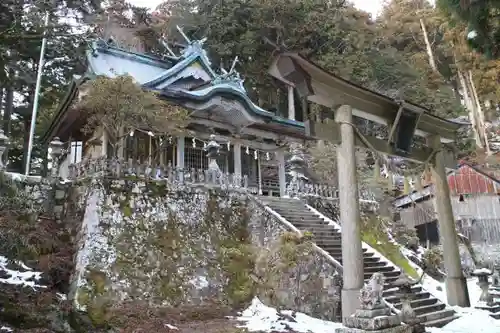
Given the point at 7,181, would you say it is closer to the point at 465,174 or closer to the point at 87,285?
the point at 87,285

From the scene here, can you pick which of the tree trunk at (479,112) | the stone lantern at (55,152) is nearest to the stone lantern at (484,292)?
the stone lantern at (55,152)

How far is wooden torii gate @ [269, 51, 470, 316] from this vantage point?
7.15 metres

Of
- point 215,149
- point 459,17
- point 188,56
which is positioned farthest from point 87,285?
point 188,56

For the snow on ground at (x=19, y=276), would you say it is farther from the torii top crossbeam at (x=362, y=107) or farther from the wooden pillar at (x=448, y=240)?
the wooden pillar at (x=448, y=240)

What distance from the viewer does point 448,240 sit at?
9.48m

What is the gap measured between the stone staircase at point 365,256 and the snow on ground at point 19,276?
7215 millimetres

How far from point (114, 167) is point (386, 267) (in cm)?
855

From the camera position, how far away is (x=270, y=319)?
8.95 metres

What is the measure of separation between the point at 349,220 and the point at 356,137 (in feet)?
6.20

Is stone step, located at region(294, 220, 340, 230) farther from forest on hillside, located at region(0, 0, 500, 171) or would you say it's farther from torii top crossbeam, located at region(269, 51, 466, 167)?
forest on hillside, located at region(0, 0, 500, 171)

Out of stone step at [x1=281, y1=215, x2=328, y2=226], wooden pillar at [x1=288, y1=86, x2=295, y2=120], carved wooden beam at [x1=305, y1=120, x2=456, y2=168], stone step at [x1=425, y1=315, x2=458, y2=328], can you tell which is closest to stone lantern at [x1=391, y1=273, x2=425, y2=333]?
stone step at [x1=425, y1=315, x2=458, y2=328]

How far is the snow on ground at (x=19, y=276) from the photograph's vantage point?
8.70m

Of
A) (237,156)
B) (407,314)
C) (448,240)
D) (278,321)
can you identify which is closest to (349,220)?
(407,314)

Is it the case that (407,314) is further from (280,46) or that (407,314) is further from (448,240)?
(280,46)
